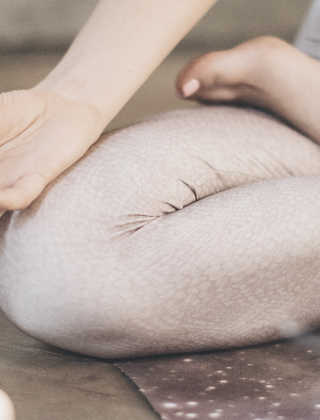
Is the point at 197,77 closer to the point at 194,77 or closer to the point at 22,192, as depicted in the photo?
the point at 194,77

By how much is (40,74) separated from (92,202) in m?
1.16

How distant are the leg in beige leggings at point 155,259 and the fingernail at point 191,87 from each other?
0.17 metres

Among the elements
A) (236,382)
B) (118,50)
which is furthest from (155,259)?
(118,50)

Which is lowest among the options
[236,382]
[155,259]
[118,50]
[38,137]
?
[236,382]

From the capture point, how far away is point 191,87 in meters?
0.63

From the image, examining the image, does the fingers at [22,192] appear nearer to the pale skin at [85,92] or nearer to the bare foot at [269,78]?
the pale skin at [85,92]

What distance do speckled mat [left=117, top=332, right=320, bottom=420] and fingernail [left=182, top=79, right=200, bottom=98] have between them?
32 cm

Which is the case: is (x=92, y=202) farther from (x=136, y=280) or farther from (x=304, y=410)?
(x=304, y=410)

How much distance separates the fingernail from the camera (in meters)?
0.63

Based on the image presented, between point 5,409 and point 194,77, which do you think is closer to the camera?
point 5,409

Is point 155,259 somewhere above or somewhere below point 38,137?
below

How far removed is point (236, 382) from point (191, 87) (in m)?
0.37

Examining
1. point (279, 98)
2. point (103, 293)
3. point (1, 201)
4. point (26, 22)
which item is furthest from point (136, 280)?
point (26, 22)

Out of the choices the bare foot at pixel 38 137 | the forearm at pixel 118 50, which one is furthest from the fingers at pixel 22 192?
the forearm at pixel 118 50
